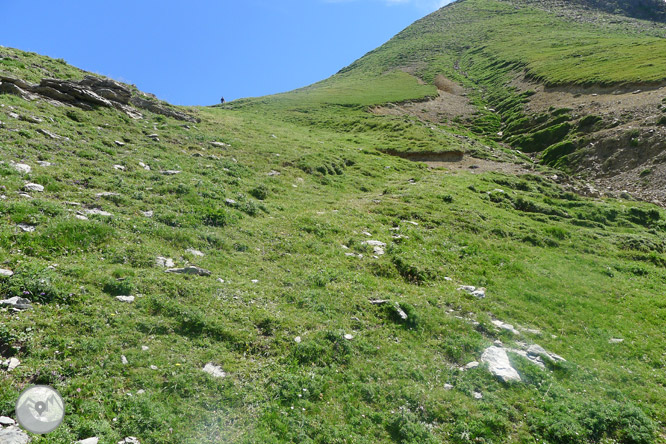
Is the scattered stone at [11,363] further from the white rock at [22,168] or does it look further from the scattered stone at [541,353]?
the scattered stone at [541,353]

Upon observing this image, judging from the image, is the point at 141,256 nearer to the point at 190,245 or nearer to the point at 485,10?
the point at 190,245

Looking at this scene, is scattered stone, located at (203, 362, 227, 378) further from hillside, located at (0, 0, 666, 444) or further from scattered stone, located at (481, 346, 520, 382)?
scattered stone, located at (481, 346, 520, 382)

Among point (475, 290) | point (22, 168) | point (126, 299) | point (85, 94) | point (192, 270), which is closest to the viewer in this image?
point (126, 299)

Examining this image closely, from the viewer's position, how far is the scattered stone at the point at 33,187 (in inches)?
548

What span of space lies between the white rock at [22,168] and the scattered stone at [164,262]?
7.45 m

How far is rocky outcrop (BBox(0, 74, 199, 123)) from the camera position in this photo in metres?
23.1

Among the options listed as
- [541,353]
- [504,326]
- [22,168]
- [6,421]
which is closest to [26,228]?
[22,168]

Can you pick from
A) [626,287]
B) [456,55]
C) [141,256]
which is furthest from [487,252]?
[456,55]

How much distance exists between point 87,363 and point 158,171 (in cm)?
1484

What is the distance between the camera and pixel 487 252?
20609 mm

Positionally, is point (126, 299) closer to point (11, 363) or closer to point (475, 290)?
point (11, 363)

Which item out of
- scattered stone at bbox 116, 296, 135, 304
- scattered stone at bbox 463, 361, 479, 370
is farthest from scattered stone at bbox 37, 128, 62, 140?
scattered stone at bbox 463, 361, 479, 370

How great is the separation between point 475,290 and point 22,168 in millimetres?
19847

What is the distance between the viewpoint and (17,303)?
28.2 ft
